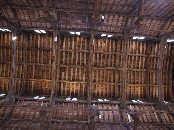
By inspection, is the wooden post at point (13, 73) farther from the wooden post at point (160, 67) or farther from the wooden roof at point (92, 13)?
the wooden post at point (160, 67)

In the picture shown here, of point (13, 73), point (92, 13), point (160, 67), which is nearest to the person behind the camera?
point (92, 13)

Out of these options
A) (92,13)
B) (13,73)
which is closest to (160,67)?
(92,13)

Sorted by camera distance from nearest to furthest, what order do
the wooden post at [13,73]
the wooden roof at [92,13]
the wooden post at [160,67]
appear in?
1. the wooden roof at [92,13]
2. the wooden post at [13,73]
3. the wooden post at [160,67]

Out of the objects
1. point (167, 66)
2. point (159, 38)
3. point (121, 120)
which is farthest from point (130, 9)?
point (121, 120)

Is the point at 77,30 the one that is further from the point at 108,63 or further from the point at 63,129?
the point at 63,129

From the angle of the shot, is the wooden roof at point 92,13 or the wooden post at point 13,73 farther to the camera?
the wooden post at point 13,73

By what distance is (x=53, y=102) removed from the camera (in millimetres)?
13219

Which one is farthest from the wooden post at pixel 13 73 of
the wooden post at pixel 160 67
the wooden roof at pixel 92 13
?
the wooden post at pixel 160 67

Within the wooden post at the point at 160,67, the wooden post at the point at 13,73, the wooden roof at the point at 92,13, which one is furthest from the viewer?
the wooden post at the point at 160,67

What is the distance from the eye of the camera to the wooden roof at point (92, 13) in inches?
427

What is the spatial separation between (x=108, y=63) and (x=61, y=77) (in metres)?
4.11

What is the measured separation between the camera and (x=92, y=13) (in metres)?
11.2

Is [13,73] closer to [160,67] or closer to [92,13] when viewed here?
[92,13]

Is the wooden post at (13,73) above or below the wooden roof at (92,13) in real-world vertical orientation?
below
